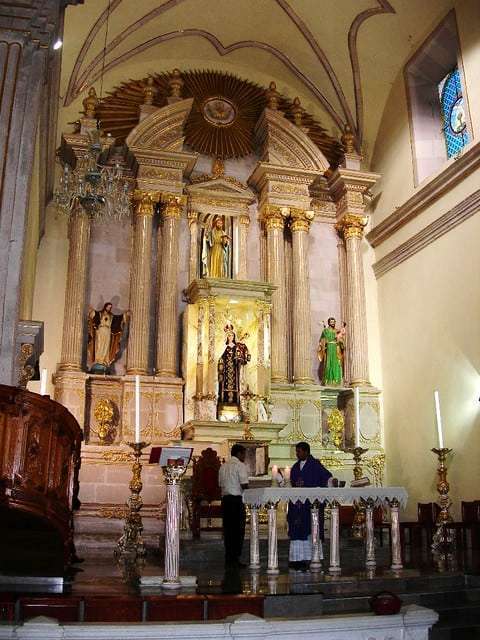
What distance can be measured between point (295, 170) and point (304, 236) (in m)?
1.26

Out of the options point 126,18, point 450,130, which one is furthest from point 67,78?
point 450,130

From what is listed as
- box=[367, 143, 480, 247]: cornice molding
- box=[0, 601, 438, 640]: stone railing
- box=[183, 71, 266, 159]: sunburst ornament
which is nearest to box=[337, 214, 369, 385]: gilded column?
box=[367, 143, 480, 247]: cornice molding

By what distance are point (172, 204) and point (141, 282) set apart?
5.16 feet

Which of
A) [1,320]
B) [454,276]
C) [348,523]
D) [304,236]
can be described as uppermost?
[304,236]

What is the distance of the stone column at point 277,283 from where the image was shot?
13508 millimetres

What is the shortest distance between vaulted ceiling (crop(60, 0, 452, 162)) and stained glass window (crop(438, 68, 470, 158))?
97 cm

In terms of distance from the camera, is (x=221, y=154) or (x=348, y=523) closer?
(x=348, y=523)

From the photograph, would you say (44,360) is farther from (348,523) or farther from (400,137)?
(400,137)

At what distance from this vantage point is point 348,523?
1047 cm

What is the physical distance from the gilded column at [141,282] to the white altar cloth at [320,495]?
549cm

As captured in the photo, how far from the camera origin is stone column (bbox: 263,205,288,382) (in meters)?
13.5

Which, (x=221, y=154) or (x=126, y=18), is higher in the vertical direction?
(x=126, y=18)

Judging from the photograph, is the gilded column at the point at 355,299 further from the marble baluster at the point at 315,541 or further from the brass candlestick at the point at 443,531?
the marble baluster at the point at 315,541

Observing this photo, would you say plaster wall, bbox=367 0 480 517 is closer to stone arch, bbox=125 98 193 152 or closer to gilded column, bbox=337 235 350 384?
gilded column, bbox=337 235 350 384
